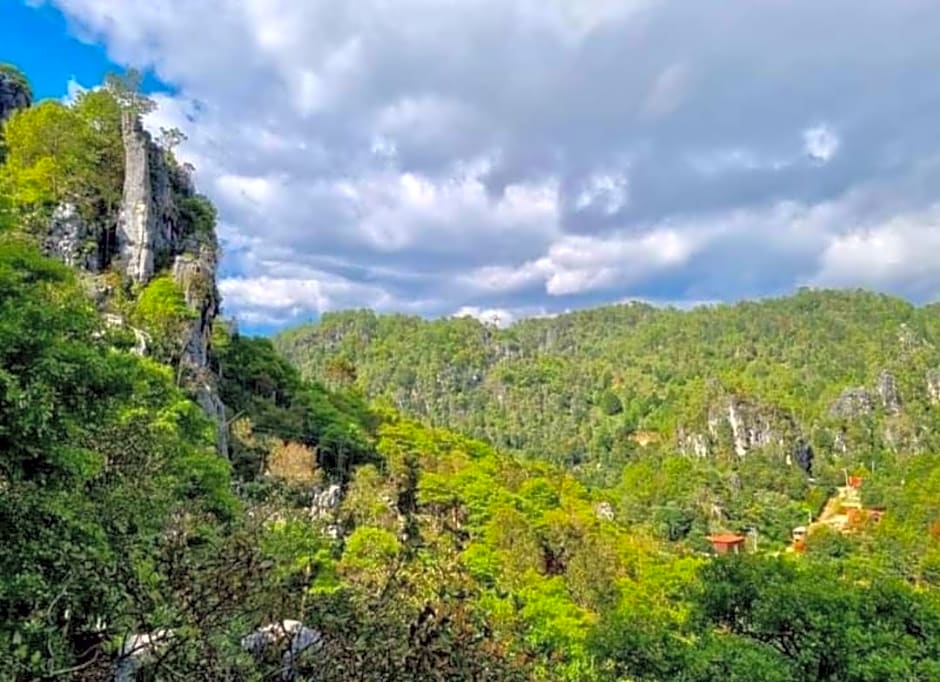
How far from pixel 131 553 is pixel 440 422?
324 feet

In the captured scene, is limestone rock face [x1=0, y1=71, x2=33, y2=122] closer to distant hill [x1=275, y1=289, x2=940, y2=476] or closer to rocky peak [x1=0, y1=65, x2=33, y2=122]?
rocky peak [x1=0, y1=65, x2=33, y2=122]

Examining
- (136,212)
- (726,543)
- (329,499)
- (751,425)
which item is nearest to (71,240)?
(136,212)

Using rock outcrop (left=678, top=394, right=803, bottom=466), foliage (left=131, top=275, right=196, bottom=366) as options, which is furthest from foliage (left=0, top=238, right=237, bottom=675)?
rock outcrop (left=678, top=394, right=803, bottom=466)

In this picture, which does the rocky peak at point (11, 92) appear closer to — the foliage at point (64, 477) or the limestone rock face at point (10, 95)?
the limestone rock face at point (10, 95)

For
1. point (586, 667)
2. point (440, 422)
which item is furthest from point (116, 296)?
point (440, 422)

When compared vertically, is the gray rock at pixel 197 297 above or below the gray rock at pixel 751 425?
above

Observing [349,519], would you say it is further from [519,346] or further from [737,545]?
[519,346]

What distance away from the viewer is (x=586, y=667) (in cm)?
1905

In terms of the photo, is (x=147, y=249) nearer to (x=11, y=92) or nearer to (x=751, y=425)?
(x=11, y=92)

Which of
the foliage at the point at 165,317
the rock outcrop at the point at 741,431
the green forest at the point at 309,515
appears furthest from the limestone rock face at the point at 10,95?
the rock outcrop at the point at 741,431

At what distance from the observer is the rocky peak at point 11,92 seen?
31.8 meters

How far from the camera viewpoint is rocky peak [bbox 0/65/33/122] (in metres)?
31.8

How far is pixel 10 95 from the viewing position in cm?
3222

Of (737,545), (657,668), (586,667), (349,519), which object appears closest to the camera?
(657,668)
